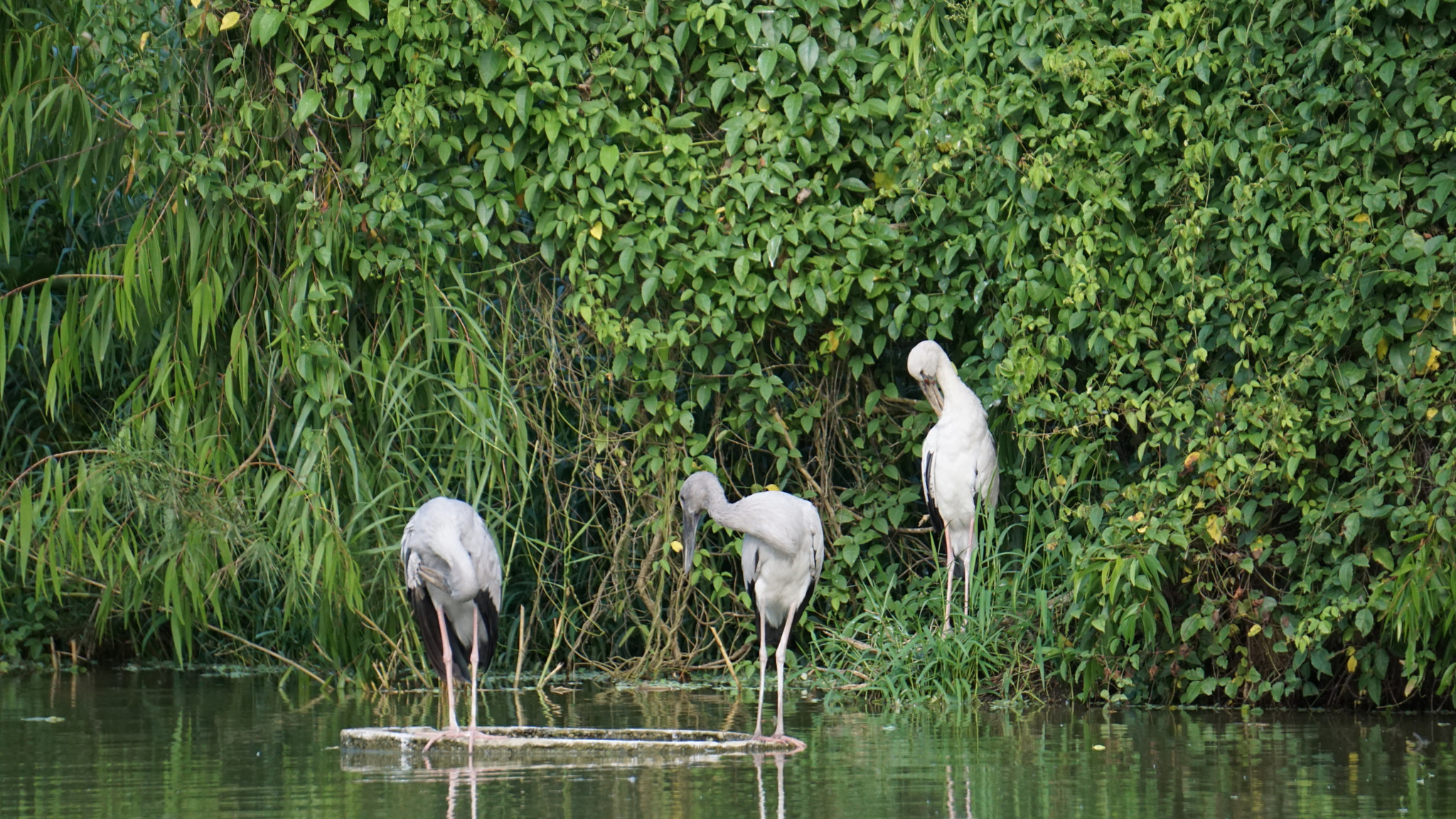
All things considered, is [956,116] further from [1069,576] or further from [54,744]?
[54,744]

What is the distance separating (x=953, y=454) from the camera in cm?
803

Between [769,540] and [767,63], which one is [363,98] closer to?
[767,63]

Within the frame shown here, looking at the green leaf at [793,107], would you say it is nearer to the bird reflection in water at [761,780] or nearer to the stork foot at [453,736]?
the bird reflection in water at [761,780]

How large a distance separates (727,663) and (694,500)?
1410 mm

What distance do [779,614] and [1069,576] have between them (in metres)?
1.35

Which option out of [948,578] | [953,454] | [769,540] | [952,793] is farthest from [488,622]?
[952,793]

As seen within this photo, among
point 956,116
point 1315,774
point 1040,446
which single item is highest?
point 956,116

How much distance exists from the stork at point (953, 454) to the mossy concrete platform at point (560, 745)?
1.90m

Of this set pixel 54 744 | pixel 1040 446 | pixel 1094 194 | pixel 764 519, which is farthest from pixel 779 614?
pixel 54 744

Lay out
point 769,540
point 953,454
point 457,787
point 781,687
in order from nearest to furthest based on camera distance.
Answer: point 457,787, point 781,687, point 769,540, point 953,454

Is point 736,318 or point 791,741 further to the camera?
point 736,318

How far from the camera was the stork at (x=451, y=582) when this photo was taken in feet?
22.4

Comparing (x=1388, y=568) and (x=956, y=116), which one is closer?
(x=1388, y=568)

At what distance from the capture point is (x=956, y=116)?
8.22 meters
